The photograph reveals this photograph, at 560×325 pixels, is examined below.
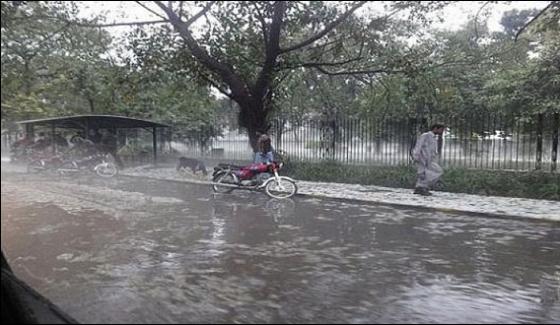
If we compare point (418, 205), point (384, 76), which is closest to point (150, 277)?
point (418, 205)

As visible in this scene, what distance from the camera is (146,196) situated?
12617 millimetres

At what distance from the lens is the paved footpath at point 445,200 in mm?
10227

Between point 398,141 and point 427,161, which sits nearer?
point 427,161

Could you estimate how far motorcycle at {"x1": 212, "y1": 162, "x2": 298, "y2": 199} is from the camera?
1309 centimetres

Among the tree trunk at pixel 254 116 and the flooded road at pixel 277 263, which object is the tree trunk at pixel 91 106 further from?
the tree trunk at pixel 254 116

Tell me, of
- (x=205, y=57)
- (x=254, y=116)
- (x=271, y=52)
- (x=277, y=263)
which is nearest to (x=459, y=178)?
(x=271, y=52)

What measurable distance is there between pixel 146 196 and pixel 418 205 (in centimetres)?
622

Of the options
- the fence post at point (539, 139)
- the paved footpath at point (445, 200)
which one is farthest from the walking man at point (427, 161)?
the fence post at point (539, 139)

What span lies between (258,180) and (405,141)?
5.16 metres

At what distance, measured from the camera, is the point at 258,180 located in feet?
43.9

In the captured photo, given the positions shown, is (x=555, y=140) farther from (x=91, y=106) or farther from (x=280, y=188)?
(x=91, y=106)

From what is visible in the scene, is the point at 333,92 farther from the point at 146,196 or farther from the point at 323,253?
the point at 323,253

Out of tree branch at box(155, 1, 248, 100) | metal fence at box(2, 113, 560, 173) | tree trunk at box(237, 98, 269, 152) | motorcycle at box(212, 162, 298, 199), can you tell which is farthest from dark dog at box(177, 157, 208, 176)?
motorcycle at box(212, 162, 298, 199)

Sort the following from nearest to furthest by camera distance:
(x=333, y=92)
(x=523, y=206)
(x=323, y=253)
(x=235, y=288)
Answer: (x=235, y=288) → (x=323, y=253) → (x=523, y=206) → (x=333, y=92)
